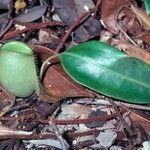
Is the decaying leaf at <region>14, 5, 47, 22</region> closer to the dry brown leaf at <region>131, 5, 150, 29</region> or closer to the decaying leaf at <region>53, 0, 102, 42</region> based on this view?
the decaying leaf at <region>53, 0, 102, 42</region>

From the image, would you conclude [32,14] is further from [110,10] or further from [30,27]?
[110,10]

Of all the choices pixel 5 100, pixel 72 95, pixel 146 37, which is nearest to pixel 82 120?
pixel 72 95

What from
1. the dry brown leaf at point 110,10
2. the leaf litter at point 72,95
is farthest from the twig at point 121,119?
the dry brown leaf at point 110,10

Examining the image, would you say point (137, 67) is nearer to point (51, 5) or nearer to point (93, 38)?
point (93, 38)

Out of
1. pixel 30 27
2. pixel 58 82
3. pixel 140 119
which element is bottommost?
pixel 140 119

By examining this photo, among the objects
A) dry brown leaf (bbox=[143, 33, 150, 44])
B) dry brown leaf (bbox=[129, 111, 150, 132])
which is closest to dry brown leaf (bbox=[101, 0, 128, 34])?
dry brown leaf (bbox=[143, 33, 150, 44])
